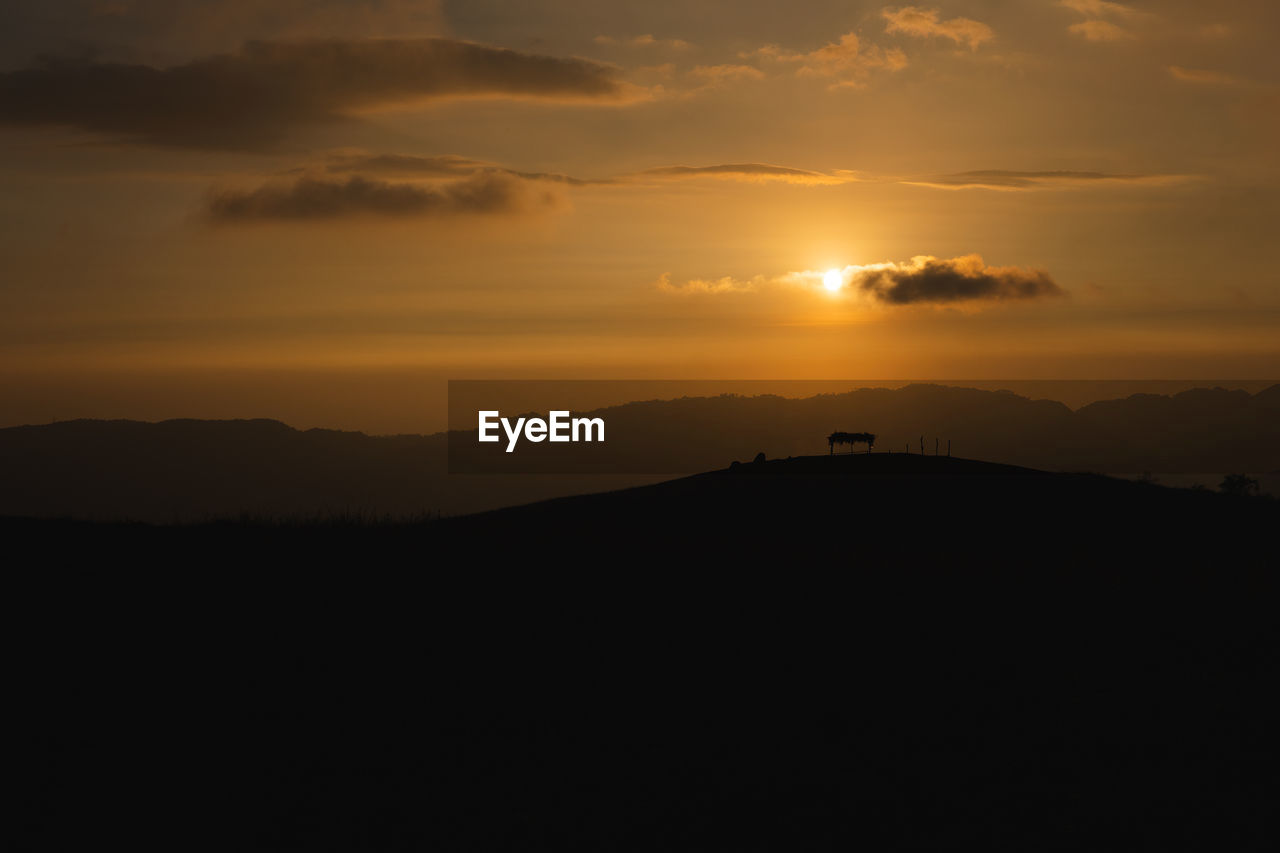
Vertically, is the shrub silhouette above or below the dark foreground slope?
above

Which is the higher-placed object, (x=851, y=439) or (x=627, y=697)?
(x=851, y=439)

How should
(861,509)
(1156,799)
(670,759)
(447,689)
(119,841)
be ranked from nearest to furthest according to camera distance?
(119,841)
(1156,799)
(670,759)
(447,689)
(861,509)

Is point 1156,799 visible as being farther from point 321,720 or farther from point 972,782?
point 321,720

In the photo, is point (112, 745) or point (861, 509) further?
point (861, 509)

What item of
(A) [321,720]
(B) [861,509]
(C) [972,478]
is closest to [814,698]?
(A) [321,720]

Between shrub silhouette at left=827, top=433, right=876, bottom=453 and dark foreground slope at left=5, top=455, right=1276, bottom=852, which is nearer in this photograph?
dark foreground slope at left=5, top=455, right=1276, bottom=852
